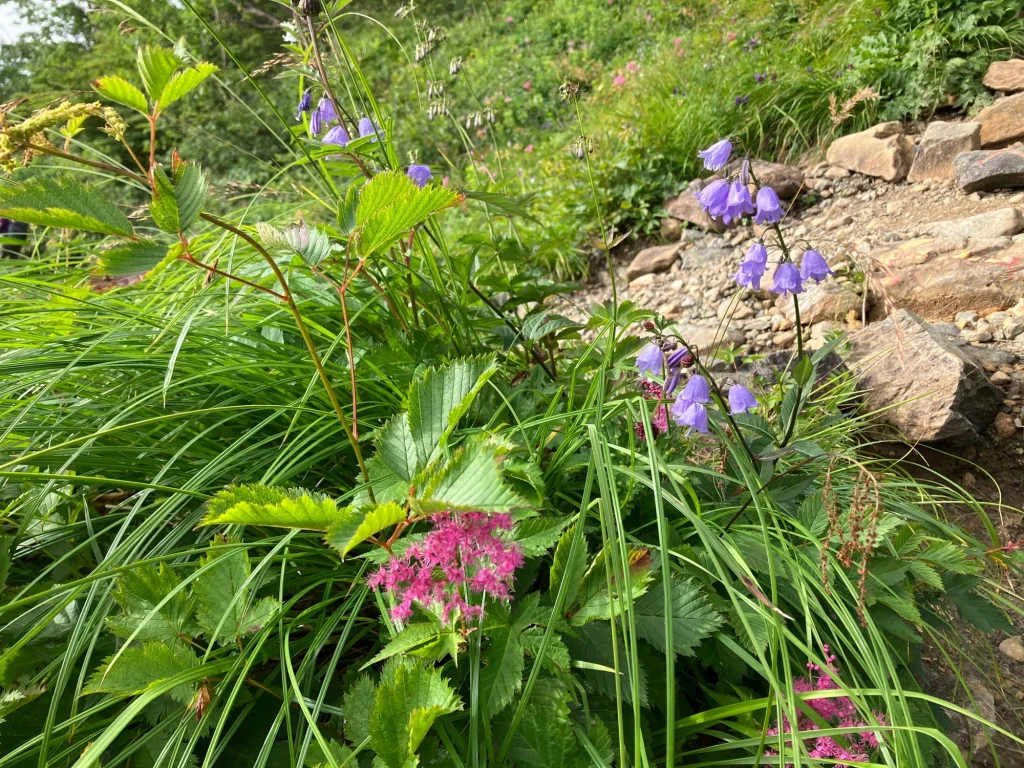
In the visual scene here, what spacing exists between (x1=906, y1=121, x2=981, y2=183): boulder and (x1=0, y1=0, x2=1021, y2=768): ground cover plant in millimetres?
2793

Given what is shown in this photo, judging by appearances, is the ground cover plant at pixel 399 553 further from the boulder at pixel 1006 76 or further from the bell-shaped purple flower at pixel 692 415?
the boulder at pixel 1006 76

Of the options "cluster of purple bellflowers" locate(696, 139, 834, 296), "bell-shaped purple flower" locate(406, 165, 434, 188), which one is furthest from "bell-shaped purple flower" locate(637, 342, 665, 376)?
"bell-shaped purple flower" locate(406, 165, 434, 188)

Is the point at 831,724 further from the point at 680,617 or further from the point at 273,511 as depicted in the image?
the point at 273,511

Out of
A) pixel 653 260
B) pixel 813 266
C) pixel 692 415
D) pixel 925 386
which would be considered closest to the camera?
pixel 692 415

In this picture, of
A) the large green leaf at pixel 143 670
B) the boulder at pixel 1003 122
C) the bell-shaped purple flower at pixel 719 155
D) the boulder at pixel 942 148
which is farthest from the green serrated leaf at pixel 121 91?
the boulder at pixel 1003 122

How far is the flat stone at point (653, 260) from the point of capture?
12.5ft

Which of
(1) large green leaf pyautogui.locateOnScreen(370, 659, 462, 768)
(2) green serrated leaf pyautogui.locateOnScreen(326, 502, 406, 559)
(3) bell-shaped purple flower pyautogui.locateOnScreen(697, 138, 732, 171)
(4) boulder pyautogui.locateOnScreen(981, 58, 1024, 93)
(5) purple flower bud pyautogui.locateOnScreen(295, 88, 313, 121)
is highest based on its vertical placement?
(5) purple flower bud pyautogui.locateOnScreen(295, 88, 313, 121)

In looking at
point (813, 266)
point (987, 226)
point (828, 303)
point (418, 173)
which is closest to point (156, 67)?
point (418, 173)

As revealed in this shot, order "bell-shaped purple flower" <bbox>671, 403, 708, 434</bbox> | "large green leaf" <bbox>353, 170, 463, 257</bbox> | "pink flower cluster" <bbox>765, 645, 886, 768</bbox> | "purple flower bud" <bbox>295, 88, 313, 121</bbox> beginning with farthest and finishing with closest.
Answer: "purple flower bud" <bbox>295, 88, 313, 121</bbox>
"bell-shaped purple flower" <bbox>671, 403, 708, 434</bbox>
"pink flower cluster" <bbox>765, 645, 886, 768</bbox>
"large green leaf" <bbox>353, 170, 463, 257</bbox>

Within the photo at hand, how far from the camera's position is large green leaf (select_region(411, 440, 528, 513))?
1.68 feet

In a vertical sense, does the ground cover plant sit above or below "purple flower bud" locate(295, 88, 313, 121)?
below

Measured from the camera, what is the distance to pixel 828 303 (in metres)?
2.58

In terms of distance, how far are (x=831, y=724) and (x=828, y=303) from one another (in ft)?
6.76

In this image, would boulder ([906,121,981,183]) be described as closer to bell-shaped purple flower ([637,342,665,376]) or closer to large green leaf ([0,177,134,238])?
bell-shaped purple flower ([637,342,665,376])
